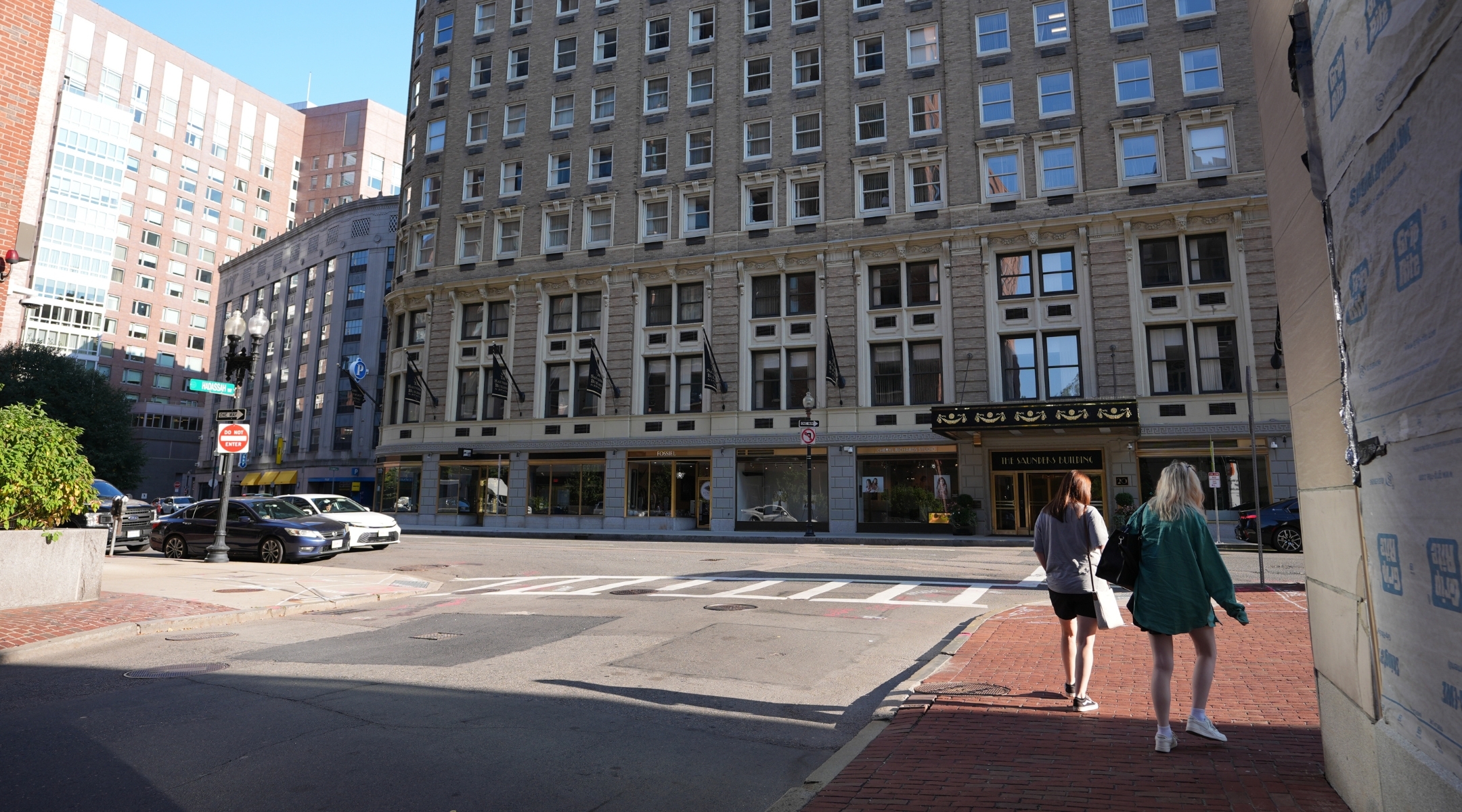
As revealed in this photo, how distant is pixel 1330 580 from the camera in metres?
4.20

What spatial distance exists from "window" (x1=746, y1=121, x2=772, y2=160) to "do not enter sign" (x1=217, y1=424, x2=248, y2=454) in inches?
983

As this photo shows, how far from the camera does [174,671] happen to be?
7.79 meters

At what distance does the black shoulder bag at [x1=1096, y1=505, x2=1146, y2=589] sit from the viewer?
5355mm

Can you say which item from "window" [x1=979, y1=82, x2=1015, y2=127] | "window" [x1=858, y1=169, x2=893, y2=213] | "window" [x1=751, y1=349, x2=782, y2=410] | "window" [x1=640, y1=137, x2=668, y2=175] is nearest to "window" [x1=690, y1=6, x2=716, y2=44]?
"window" [x1=640, y1=137, x2=668, y2=175]

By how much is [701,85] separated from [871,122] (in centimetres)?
867

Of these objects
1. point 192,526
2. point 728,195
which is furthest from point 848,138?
point 192,526

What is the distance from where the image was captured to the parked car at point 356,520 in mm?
21625

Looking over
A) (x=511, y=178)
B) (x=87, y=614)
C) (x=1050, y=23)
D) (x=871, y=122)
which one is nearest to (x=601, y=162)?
(x=511, y=178)

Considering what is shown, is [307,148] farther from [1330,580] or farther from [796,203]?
[1330,580]

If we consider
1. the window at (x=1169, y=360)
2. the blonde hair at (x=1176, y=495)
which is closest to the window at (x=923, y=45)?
the window at (x=1169, y=360)

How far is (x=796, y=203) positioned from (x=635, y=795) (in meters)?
33.3

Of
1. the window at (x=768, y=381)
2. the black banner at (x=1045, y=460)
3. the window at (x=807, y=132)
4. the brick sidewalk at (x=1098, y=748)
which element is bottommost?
the brick sidewalk at (x=1098, y=748)

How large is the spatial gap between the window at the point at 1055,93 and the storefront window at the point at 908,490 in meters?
14.2

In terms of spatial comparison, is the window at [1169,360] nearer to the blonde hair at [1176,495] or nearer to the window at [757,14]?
the window at [757,14]
